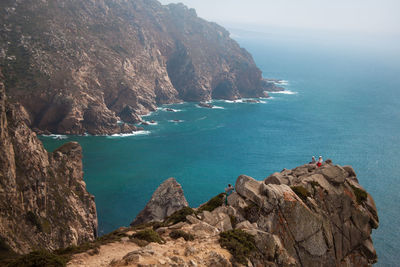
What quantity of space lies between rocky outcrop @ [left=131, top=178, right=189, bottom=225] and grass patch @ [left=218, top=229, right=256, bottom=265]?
2645 cm

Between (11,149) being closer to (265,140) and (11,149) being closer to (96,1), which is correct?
(265,140)

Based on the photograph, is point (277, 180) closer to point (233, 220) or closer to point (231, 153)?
point (233, 220)

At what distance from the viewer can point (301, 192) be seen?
35.8m

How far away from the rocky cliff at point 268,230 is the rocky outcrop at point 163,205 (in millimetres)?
17734

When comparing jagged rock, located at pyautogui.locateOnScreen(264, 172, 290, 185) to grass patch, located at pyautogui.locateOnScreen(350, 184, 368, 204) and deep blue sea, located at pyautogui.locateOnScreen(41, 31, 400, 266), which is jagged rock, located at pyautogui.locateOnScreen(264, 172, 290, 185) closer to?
grass patch, located at pyautogui.locateOnScreen(350, 184, 368, 204)

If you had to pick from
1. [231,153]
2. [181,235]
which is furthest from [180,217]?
[231,153]

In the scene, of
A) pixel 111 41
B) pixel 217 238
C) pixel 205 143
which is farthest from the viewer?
pixel 111 41

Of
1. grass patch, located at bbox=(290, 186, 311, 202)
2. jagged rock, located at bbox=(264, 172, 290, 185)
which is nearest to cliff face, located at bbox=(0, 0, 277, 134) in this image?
jagged rock, located at bbox=(264, 172, 290, 185)

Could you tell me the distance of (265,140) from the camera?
142 meters

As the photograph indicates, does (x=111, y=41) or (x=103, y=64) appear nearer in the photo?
(x=103, y=64)

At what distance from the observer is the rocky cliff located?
2336cm

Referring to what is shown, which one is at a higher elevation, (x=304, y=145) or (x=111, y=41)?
(x=111, y=41)

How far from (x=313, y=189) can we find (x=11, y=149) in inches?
1846

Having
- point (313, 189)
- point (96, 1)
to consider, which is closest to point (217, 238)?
point (313, 189)
